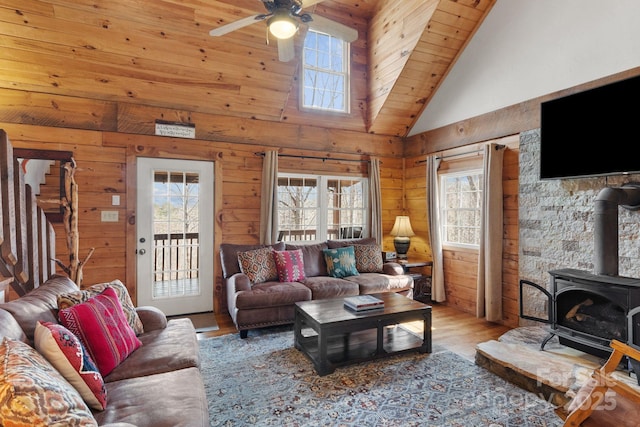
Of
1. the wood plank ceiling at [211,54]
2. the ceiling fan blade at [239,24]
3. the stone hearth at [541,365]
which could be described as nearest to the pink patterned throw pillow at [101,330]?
the ceiling fan blade at [239,24]

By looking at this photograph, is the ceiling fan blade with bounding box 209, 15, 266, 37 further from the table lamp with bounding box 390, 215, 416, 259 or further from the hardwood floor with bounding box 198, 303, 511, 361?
the table lamp with bounding box 390, 215, 416, 259

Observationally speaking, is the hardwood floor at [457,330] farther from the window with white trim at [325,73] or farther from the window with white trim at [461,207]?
the window with white trim at [325,73]

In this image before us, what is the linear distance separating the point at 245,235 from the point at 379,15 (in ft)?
12.4

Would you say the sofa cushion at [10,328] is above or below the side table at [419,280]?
above

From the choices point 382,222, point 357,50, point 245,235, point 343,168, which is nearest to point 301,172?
point 343,168

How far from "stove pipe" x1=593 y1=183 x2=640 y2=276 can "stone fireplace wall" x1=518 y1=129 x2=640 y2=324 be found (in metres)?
0.20

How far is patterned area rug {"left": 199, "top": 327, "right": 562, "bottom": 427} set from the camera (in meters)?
2.20

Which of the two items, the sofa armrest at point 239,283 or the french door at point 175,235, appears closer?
the sofa armrest at point 239,283

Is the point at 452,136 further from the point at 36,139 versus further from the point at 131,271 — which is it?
the point at 36,139

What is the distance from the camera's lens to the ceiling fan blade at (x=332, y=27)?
8.70 feet

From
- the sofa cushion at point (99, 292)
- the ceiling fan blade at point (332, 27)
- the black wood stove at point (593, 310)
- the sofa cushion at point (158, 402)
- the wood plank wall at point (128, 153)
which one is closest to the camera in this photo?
the sofa cushion at point (158, 402)

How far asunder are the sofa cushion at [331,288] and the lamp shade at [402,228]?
1509mm

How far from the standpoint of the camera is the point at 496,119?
4.22 m

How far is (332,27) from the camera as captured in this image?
2.77 metres
